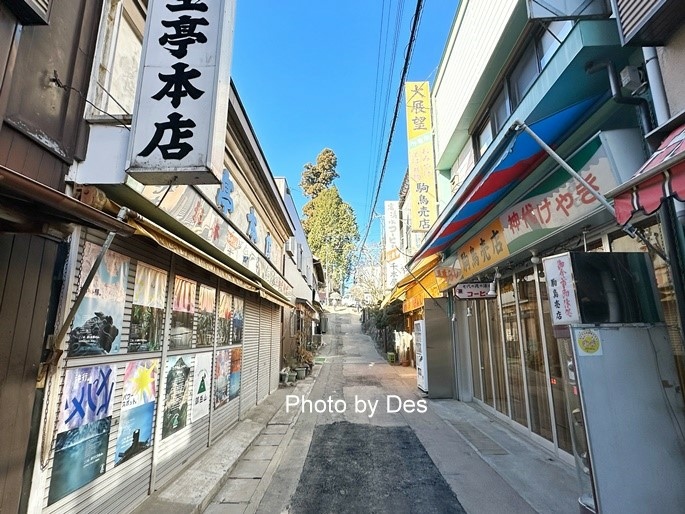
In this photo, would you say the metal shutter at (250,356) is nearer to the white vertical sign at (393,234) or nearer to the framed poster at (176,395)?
the framed poster at (176,395)

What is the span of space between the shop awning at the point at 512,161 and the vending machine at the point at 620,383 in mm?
1771

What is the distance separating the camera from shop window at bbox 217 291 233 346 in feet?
24.1

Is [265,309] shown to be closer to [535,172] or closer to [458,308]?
[458,308]

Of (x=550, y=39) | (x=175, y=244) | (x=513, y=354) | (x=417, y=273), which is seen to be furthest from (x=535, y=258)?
(x=417, y=273)

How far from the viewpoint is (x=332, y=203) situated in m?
40.8

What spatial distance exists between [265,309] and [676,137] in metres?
10.6

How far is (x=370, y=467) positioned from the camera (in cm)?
580

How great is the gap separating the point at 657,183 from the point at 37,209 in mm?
4584

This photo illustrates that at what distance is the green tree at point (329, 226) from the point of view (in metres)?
40.6

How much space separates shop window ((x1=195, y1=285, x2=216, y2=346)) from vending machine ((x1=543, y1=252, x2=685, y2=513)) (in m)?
5.41

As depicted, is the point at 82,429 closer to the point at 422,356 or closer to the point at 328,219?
the point at 422,356

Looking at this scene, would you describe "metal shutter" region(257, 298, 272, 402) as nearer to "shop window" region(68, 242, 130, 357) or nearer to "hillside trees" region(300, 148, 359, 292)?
"shop window" region(68, 242, 130, 357)

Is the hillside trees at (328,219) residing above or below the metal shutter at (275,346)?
above

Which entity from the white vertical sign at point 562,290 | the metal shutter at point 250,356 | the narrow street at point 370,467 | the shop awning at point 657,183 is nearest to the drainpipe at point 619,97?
the shop awning at point 657,183
